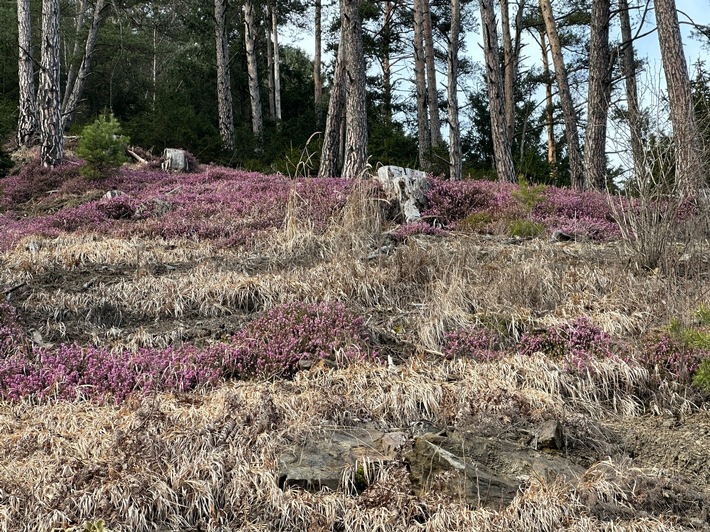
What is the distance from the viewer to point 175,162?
1559 centimetres

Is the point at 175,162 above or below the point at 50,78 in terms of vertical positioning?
below

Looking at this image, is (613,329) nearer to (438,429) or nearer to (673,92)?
(438,429)

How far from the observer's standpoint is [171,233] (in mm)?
9539

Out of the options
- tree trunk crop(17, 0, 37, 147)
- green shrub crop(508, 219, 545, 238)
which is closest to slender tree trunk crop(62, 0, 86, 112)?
tree trunk crop(17, 0, 37, 147)

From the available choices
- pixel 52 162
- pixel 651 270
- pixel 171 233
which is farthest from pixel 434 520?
pixel 52 162

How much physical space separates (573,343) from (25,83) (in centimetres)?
1721

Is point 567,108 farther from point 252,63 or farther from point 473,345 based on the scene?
point 473,345

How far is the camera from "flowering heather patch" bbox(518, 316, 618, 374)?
4871 millimetres

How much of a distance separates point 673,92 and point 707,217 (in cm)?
576

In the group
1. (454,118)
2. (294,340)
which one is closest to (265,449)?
(294,340)

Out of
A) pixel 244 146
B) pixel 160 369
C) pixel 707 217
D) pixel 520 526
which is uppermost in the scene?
pixel 244 146

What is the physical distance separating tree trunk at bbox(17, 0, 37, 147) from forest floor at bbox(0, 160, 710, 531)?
11.0 metres

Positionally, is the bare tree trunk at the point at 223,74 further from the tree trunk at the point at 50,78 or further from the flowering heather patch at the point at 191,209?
→ the flowering heather patch at the point at 191,209

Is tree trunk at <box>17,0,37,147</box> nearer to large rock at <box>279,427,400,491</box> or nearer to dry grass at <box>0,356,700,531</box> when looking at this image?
dry grass at <box>0,356,700,531</box>
